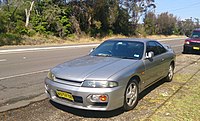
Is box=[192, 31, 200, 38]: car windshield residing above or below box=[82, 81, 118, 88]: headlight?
above

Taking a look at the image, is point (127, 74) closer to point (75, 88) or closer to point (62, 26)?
point (75, 88)

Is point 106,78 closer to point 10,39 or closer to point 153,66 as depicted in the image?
point 153,66

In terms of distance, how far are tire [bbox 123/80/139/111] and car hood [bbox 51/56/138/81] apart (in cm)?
40

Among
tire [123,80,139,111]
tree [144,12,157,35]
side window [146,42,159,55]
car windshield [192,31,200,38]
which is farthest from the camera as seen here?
tree [144,12,157,35]

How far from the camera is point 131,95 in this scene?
4.86 metres

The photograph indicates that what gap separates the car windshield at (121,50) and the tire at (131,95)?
829 millimetres

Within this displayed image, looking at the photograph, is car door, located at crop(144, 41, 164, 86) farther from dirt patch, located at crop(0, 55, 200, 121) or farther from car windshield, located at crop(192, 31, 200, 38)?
car windshield, located at crop(192, 31, 200, 38)

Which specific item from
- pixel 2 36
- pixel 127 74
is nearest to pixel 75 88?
pixel 127 74

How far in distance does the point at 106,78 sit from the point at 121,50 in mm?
1705

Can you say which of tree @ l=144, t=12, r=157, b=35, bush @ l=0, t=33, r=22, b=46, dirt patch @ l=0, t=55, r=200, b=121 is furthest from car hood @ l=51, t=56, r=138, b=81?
tree @ l=144, t=12, r=157, b=35

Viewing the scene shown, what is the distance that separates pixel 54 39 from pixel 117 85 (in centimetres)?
2780

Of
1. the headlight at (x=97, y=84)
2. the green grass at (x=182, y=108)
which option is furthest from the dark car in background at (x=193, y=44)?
the headlight at (x=97, y=84)

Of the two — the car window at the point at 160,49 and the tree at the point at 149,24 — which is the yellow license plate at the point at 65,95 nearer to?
the car window at the point at 160,49

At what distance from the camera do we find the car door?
5.55 metres
